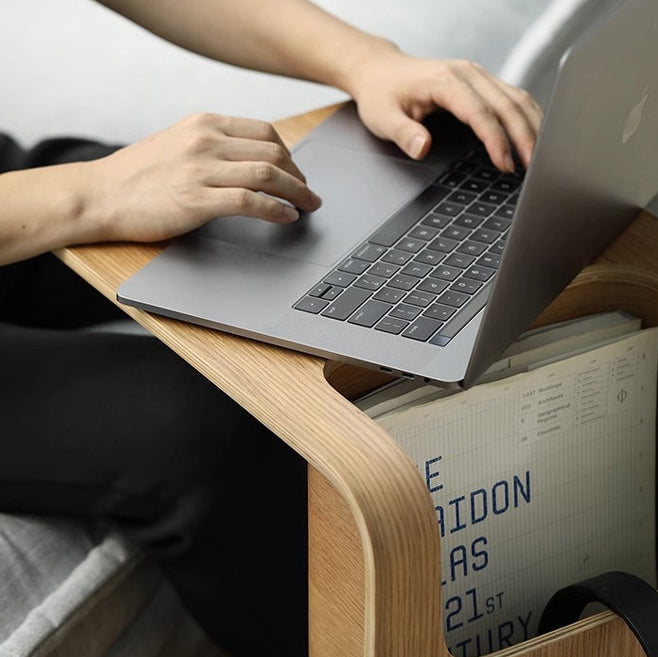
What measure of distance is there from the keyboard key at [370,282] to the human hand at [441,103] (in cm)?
18

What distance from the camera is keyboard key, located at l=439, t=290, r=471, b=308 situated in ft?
2.31

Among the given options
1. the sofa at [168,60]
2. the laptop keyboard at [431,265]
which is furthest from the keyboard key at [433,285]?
the sofa at [168,60]

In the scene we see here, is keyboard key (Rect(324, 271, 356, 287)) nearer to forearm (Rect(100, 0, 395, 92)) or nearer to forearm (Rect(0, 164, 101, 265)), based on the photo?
forearm (Rect(0, 164, 101, 265))

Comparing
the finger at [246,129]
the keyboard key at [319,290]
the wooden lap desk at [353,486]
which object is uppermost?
the finger at [246,129]

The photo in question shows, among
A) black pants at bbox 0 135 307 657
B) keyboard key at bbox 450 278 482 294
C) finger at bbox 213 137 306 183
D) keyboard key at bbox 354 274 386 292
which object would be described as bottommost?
black pants at bbox 0 135 307 657

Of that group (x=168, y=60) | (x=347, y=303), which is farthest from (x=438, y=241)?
(x=168, y=60)

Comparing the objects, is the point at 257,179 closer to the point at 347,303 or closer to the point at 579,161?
the point at 347,303

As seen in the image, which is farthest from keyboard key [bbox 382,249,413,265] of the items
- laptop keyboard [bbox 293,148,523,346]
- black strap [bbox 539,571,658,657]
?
black strap [bbox 539,571,658,657]

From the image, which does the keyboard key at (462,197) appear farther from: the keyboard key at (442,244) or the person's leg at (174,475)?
the person's leg at (174,475)

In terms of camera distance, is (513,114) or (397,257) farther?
(513,114)

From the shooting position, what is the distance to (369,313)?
27.4 inches

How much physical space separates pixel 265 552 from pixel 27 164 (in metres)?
0.45

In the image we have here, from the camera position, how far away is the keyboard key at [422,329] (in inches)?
26.5

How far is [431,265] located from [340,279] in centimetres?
6
